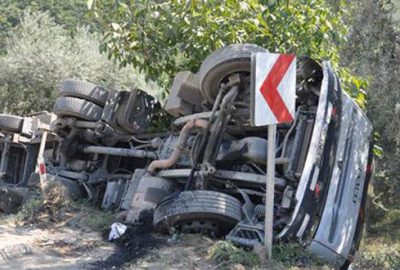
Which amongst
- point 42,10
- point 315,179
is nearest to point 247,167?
point 315,179

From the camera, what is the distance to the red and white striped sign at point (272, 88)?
423 centimetres

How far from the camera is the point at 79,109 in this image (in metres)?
7.21

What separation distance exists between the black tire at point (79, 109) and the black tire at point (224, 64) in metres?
2.11

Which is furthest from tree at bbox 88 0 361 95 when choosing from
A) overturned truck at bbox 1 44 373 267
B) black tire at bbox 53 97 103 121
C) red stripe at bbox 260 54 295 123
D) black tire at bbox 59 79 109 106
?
red stripe at bbox 260 54 295 123

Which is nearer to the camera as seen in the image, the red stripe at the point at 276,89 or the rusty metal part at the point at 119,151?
the red stripe at the point at 276,89

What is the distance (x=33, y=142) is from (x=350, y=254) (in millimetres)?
5054

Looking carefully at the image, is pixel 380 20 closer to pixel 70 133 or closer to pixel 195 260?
pixel 70 133

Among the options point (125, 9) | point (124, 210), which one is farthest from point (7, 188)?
point (125, 9)

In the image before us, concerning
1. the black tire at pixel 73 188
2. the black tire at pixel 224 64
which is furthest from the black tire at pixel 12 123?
the black tire at pixel 224 64

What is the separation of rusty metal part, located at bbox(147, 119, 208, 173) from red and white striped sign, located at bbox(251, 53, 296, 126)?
4.00ft

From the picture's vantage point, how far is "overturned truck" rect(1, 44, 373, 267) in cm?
457

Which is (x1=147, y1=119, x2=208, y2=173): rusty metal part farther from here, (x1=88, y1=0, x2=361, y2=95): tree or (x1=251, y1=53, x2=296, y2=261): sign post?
(x1=88, y1=0, x2=361, y2=95): tree

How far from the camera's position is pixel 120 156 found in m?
7.32

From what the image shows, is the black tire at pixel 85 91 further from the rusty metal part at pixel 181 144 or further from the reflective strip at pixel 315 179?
the reflective strip at pixel 315 179
